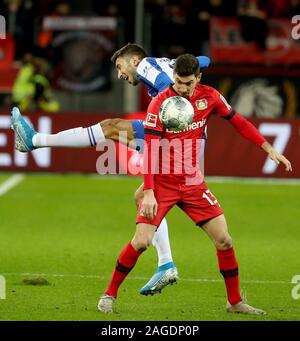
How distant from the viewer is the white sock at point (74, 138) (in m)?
10.4

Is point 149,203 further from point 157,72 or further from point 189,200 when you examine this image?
point 157,72

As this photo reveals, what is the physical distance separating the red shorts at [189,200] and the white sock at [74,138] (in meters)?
1.43

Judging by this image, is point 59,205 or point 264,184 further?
point 264,184

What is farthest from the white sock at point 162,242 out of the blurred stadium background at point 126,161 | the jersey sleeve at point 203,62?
the jersey sleeve at point 203,62

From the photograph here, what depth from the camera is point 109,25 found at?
75.1 ft

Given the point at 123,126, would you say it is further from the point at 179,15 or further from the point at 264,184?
the point at 179,15

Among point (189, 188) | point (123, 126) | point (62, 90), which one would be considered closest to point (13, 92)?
point (62, 90)

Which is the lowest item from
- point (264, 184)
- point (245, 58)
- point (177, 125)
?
point (264, 184)

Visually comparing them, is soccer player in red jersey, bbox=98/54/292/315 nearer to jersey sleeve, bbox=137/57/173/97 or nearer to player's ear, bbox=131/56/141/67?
jersey sleeve, bbox=137/57/173/97

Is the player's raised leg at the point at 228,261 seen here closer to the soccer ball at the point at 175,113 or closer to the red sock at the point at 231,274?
the red sock at the point at 231,274

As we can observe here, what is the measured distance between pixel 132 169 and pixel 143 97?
534 centimetres

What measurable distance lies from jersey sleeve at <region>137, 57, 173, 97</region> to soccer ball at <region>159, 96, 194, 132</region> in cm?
74

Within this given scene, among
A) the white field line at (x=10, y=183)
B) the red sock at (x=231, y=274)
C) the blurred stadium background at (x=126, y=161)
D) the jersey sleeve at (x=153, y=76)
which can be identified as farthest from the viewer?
the white field line at (x=10, y=183)
